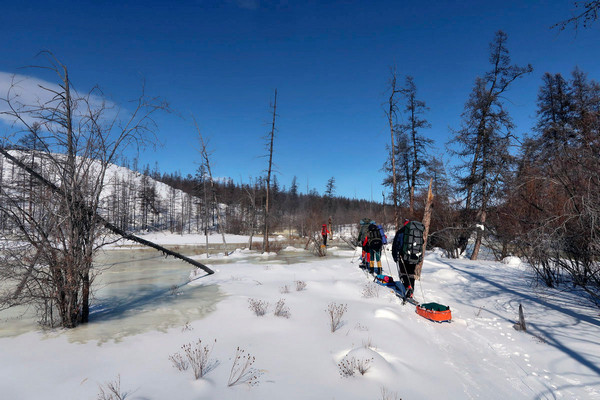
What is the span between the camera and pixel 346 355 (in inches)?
156

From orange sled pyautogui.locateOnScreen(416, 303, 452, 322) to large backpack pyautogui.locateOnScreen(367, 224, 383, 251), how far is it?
10.7 ft

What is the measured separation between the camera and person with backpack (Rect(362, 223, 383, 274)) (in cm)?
932

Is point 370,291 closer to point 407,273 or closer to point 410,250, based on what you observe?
point 407,273

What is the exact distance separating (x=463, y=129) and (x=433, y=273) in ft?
30.3

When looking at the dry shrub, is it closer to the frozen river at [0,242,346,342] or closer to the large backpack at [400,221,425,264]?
the frozen river at [0,242,346,342]

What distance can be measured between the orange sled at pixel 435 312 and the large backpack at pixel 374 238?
3.25m

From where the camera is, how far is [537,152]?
23.2ft

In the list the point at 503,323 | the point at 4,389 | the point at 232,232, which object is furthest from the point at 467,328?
the point at 232,232

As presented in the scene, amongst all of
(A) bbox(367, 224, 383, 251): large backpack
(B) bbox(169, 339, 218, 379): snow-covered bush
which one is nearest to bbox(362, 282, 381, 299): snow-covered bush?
(A) bbox(367, 224, 383, 251): large backpack

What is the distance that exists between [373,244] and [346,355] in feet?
19.6

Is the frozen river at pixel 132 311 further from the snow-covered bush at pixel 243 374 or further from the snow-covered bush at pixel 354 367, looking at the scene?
the snow-covered bush at pixel 354 367

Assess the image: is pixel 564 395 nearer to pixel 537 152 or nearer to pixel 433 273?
pixel 537 152

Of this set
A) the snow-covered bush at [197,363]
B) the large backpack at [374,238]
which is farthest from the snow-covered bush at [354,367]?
the large backpack at [374,238]

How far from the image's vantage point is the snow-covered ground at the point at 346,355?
10.5 ft
